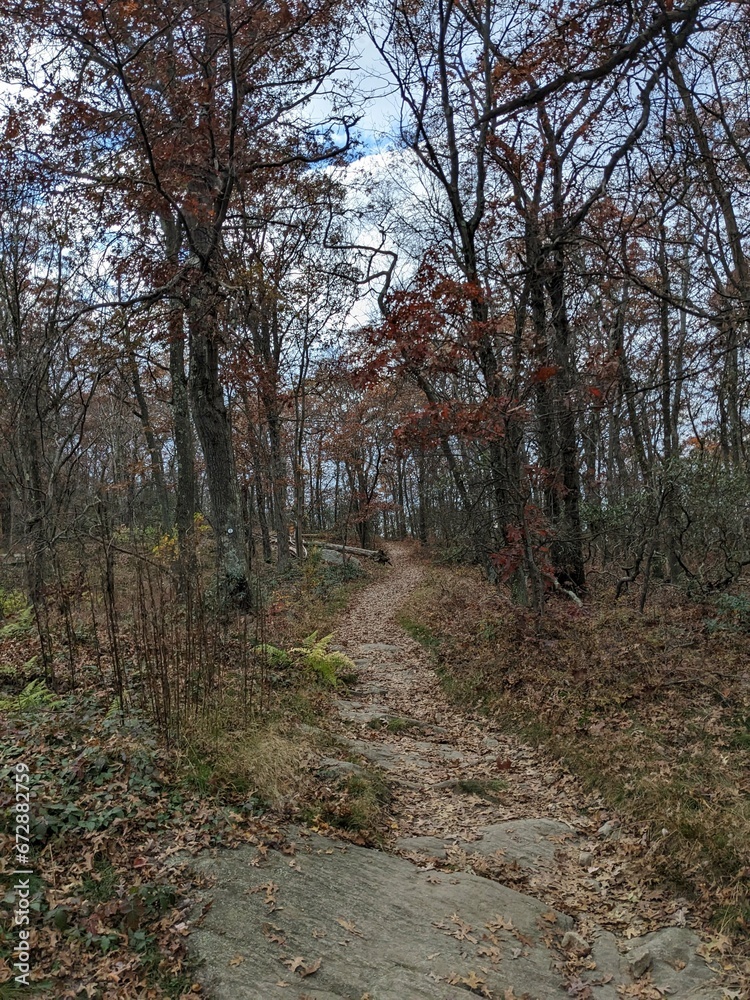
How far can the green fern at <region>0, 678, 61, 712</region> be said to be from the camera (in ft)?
16.8

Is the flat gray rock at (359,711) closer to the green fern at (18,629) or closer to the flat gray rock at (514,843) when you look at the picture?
the flat gray rock at (514,843)

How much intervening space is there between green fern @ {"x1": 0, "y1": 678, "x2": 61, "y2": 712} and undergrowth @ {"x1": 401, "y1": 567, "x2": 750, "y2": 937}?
482 centimetres

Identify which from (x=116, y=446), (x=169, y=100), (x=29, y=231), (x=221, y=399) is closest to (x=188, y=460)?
(x=221, y=399)

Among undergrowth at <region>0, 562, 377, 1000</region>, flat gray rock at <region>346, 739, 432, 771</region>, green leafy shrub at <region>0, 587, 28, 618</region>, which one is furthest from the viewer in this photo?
green leafy shrub at <region>0, 587, 28, 618</region>

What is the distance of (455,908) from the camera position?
3.81 m

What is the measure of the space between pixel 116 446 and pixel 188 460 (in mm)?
9857

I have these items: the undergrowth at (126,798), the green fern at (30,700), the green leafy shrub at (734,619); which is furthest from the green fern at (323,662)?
the green leafy shrub at (734,619)

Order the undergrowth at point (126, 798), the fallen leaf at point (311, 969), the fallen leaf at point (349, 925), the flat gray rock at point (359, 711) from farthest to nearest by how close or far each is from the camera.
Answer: the flat gray rock at point (359, 711)
the fallen leaf at point (349, 925)
the fallen leaf at point (311, 969)
the undergrowth at point (126, 798)

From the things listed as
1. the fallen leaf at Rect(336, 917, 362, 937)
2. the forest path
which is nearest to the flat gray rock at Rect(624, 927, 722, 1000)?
the forest path

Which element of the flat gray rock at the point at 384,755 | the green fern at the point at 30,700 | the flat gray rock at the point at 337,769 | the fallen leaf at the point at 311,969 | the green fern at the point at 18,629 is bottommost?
the flat gray rock at the point at 384,755

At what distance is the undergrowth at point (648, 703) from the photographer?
4.12 m

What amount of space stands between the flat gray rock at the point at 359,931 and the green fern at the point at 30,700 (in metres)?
2.41

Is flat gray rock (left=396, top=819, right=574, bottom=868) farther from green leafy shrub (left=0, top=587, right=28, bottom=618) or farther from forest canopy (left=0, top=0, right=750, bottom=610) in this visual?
green leafy shrub (left=0, top=587, right=28, bottom=618)

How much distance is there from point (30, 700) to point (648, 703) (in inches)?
234
